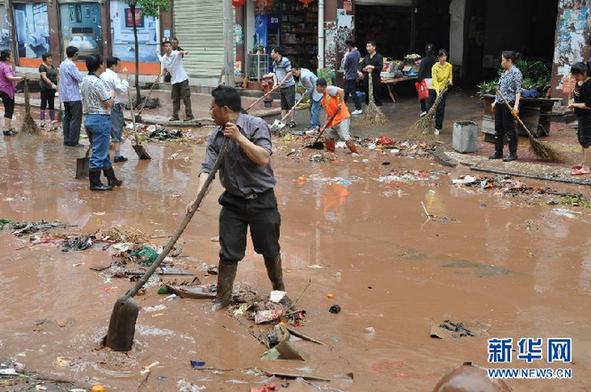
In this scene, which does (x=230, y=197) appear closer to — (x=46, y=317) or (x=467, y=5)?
(x=46, y=317)

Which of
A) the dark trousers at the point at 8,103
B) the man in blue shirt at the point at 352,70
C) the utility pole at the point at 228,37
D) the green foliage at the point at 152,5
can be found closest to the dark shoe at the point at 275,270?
the dark trousers at the point at 8,103

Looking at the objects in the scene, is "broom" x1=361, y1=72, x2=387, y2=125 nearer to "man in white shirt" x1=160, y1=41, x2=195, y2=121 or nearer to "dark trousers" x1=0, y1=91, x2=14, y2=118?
"man in white shirt" x1=160, y1=41, x2=195, y2=121

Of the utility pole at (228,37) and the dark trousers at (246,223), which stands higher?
the utility pole at (228,37)

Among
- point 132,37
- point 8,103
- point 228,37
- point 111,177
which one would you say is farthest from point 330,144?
point 132,37

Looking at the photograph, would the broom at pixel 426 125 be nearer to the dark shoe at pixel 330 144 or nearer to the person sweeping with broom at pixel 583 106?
the dark shoe at pixel 330 144

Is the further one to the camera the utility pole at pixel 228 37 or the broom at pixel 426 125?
the utility pole at pixel 228 37

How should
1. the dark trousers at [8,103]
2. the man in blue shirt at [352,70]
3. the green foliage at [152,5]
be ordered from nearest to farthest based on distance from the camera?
the dark trousers at [8,103] < the man in blue shirt at [352,70] < the green foliage at [152,5]

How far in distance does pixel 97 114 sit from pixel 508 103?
6.27 m

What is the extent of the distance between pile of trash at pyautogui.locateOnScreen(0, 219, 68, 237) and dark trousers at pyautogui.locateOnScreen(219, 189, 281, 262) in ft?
10.3

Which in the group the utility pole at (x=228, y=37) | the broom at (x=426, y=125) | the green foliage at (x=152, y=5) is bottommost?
the broom at (x=426, y=125)

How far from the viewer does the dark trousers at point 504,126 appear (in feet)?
33.5

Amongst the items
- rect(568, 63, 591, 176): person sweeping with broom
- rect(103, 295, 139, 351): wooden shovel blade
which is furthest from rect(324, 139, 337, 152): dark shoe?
rect(103, 295, 139, 351): wooden shovel blade

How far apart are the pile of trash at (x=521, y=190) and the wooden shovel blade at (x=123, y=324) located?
19.7ft

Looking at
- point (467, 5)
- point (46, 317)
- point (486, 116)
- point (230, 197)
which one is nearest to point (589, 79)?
point (486, 116)
